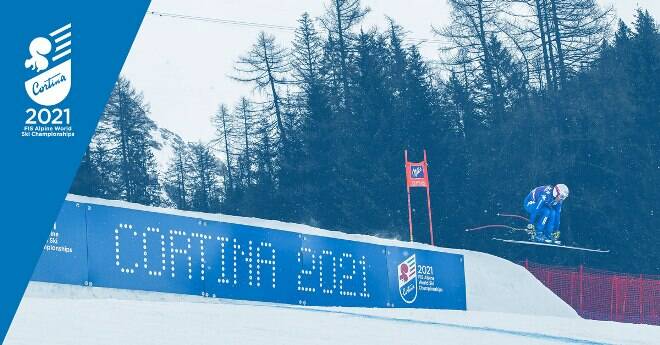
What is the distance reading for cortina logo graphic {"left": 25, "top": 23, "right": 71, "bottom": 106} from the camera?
15.7 feet

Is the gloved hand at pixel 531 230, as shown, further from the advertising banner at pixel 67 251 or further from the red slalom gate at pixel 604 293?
Result: the advertising banner at pixel 67 251

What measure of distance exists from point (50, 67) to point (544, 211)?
21.0 metres

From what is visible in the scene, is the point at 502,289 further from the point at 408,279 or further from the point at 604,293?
the point at 604,293

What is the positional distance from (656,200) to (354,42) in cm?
1706

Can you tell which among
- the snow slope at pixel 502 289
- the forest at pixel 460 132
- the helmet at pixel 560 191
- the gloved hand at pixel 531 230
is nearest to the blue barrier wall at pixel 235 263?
the snow slope at pixel 502 289

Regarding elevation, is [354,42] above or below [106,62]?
above

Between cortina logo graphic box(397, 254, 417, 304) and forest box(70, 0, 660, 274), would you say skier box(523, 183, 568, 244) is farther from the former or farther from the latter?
forest box(70, 0, 660, 274)

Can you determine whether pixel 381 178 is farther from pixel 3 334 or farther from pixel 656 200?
pixel 3 334

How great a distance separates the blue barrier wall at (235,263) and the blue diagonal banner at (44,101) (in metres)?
6.95

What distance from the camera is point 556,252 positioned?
37031mm

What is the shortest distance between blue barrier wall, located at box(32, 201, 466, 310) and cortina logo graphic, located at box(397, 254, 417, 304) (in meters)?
0.02

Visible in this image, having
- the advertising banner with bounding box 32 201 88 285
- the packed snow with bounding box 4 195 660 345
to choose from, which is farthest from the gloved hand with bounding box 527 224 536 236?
the advertising banner with bounding box 32 201 88 285

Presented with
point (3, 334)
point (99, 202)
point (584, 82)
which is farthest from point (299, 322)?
point (584, 82)

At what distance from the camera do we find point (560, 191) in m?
23.5
